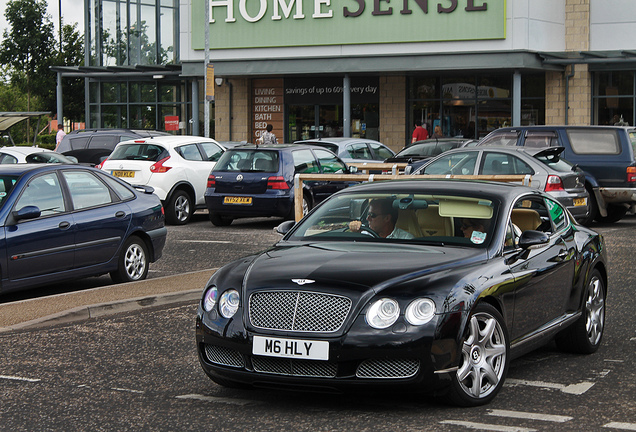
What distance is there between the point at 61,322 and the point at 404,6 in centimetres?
2527

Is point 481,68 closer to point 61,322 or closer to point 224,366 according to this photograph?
point 61,322

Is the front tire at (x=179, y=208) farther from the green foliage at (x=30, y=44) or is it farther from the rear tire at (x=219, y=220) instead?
the green foliage at (x=30, y=44)

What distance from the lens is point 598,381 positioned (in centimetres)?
647

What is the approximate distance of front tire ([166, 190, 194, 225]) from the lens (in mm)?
19047

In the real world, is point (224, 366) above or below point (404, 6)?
below

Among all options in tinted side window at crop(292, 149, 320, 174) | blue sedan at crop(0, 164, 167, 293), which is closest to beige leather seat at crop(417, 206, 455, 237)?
blue sedan at crop(0, 164, 167, 293)

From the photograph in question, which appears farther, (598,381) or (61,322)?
(61,322)

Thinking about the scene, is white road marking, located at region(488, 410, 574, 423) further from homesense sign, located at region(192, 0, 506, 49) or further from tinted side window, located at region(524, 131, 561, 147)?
homesense sign, located at region(192, 0, 506, 49)

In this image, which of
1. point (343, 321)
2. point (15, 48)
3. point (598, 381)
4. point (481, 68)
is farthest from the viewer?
point (15, 48)

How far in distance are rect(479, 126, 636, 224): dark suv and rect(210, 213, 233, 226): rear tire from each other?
19.8 feet

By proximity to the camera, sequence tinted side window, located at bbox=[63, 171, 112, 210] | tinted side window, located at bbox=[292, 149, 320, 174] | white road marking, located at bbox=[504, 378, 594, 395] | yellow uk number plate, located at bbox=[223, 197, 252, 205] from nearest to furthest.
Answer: white road marking, located at bbox=[504, 378, 594, 395], tinted side window, located at bbox=[63, 171, 112, 210], yellow uk number plate, located at bbox=[223, 197, 252, 205], tinted side window, located at bbox=[292, 149, 320, 174]

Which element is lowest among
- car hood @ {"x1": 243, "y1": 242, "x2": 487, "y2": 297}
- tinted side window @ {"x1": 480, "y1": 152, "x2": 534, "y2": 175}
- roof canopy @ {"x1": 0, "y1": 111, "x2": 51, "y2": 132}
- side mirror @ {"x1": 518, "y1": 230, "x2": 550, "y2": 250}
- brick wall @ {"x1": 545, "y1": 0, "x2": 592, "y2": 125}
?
car hood @ {"x1": 243, "y1": 242, "x2": 487, "y2": 297}

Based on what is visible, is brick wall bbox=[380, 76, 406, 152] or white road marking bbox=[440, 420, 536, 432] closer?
white road marking bbox=[440, 420, 536, 432]

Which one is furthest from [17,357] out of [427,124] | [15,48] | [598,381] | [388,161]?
[15,48]
